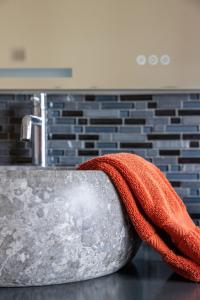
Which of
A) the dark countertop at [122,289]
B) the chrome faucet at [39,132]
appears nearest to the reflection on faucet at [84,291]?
the dark countertop at [122,289]

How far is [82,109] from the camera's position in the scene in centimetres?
118

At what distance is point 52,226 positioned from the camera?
515 mm

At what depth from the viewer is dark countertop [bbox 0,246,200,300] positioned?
0.51 m

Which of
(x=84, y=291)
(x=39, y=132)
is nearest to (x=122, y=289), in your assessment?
(x=84, y=291)

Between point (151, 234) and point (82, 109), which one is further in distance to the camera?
point (82, 109)

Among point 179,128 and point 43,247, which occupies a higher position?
point 179,128

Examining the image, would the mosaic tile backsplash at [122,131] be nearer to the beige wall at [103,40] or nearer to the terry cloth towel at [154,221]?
the beige wall at [103,40]

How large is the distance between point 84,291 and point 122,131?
26.6 inches

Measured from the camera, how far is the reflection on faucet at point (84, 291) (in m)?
0.51

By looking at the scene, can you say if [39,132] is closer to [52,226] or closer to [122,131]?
[122,131]

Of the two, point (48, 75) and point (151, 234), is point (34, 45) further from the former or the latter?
point (151, 234)

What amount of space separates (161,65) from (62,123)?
279 mm

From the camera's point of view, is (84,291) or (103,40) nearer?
(84,291)

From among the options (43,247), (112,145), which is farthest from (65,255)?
(112,145)
